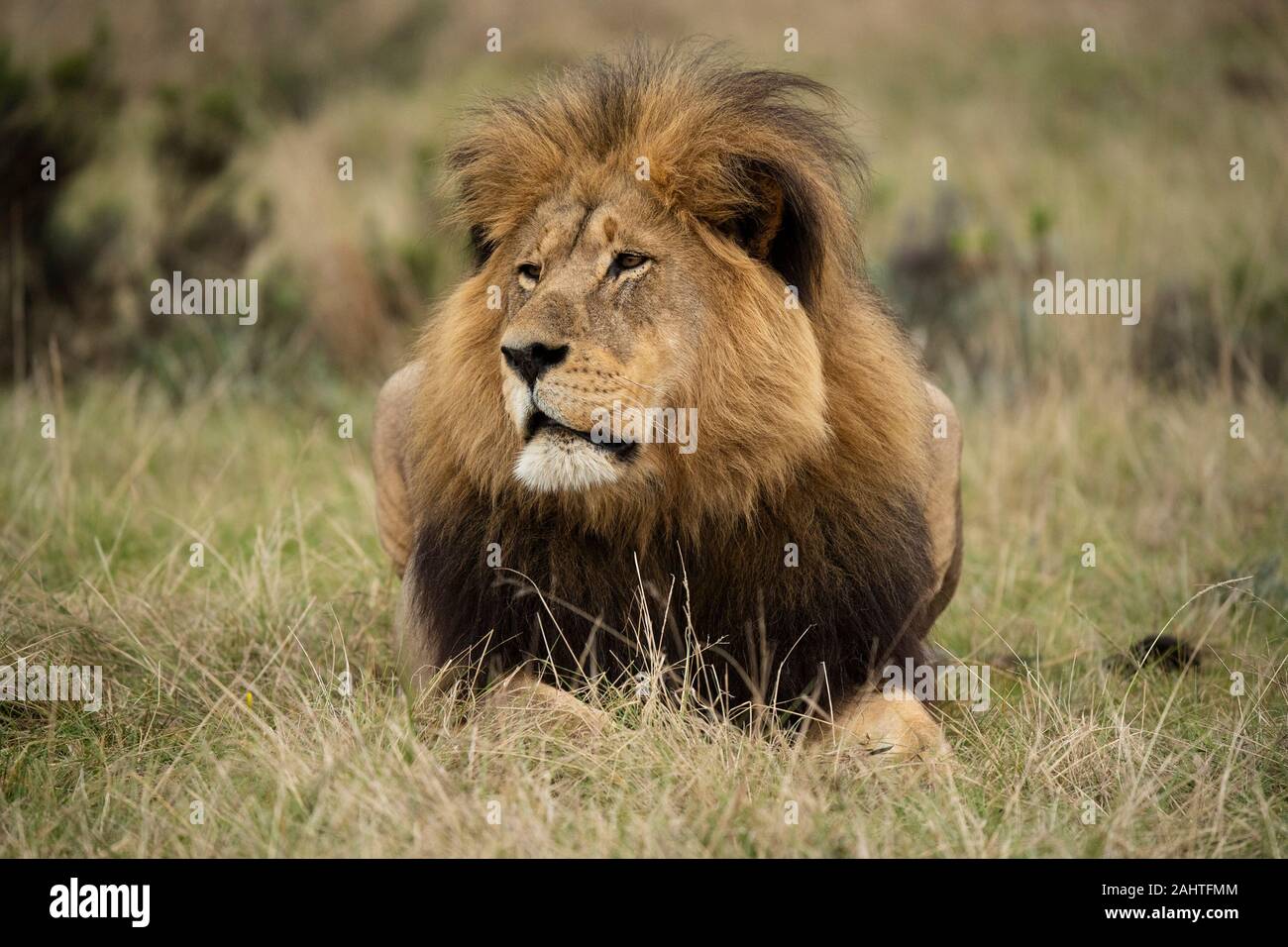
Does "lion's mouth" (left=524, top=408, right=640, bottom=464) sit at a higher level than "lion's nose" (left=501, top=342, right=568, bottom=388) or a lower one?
lower

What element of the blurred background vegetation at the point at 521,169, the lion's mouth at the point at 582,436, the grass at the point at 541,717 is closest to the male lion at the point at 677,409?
the lion's mouth at the point at 582,436

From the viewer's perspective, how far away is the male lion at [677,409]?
141 inches

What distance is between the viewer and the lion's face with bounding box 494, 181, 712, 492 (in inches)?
136

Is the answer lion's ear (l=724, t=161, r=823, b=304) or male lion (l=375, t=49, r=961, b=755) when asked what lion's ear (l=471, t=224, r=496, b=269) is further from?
lion's ear (l=724, t=161, r=823, b=304)

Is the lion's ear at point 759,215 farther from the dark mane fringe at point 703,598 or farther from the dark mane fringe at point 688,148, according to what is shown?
the dark mane fringe at point 703,598

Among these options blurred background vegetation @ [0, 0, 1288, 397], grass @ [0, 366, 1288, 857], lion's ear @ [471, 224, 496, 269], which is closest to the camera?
grass @ [0, 366, 1288, 857]

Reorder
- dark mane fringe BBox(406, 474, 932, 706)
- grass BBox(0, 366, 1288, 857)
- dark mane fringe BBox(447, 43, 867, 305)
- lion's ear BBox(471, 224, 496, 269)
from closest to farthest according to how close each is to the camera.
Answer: grass BBox(0, 366, 1288, 857) → dark mane fringe BBox(447, 43, 867, 305) → dark mane fringe BBox(406, 474, 932, 706) → lion's ear BBox(471, 224, 496, 269)

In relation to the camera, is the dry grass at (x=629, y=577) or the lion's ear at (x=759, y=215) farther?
A: the lion's ear at (x=759, y=215)

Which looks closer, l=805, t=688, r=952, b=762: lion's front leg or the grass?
the grass

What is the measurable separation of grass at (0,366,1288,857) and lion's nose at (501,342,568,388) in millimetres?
912

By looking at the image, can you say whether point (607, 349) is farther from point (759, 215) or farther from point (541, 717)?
point (541, 717)

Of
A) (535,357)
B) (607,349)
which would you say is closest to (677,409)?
(607,349)

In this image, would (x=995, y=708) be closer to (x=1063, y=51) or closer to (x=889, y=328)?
(x=889, y=328)

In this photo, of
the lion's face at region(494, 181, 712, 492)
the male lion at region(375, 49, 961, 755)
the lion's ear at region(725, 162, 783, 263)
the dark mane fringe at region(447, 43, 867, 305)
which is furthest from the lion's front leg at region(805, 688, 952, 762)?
the lion's ear at region(725, 162, 783, 263)
